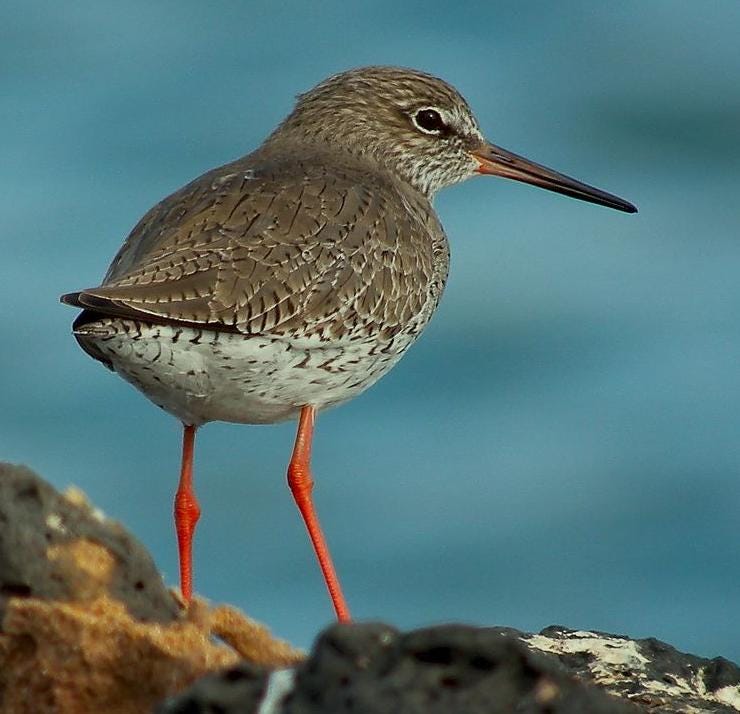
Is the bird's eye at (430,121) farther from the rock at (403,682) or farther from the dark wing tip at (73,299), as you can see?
the rock at (403,682)

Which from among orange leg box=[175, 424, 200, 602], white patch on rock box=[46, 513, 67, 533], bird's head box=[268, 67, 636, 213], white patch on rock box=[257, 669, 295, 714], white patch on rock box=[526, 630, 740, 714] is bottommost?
white patch on rock box=[257, 669, 295, 714]

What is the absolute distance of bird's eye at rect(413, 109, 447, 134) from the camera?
9039mm

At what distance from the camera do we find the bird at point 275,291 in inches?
257

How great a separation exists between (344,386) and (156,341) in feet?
4.05

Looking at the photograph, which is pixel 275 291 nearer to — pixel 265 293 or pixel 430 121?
pixel 265 293

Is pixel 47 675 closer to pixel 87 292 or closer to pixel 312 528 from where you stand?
pixel 87 292

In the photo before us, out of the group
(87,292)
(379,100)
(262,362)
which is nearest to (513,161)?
(379,100)

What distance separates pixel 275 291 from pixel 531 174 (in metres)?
3.33

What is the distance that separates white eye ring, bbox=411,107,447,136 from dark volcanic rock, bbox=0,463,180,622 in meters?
5.63

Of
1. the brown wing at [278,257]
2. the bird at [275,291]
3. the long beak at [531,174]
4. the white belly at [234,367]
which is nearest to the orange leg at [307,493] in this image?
the bird at [275,291]

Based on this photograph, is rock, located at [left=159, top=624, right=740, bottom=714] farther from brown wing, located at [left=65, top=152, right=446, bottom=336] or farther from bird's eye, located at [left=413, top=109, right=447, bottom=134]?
bird's eye, located at [left=413, top=109, right=447, bottom=134]

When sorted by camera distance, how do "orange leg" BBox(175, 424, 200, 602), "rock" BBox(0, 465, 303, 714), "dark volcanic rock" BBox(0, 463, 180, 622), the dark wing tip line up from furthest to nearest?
"orange leg" BBox(175, 424, 200, 602), the dark wing tip, "dark volcanic rock" BBox(0, 463, 180, 622), "rock" BBox(0, 465, 303, 714)

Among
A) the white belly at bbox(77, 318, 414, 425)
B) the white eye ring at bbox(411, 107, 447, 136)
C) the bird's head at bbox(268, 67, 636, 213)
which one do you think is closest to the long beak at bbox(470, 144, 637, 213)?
the bird's head at bbox(268, 67, 636, 213)

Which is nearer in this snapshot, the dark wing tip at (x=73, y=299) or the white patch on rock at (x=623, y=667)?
the white patch on rock at (x=623, y=667)
